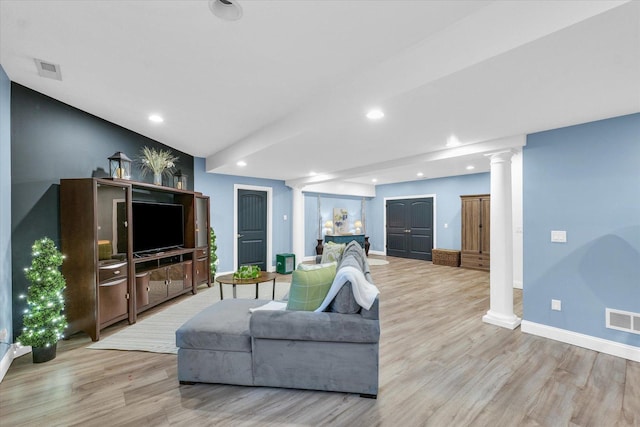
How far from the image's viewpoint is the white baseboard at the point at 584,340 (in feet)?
8.90

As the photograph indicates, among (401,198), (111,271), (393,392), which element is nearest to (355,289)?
(393,392)

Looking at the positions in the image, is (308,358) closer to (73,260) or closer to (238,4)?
(238,4)

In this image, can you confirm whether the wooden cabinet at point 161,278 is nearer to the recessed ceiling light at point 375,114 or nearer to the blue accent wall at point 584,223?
the recessed ceiling light at point 375,114

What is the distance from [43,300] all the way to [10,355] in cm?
59

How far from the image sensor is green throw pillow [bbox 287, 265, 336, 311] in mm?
2281

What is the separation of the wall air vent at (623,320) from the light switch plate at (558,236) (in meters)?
0.74

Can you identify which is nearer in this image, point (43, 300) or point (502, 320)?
point (43, 300)

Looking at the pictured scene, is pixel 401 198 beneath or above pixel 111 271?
above

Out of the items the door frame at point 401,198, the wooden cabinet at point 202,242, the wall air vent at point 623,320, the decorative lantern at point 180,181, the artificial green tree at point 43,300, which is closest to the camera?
the artificial green tree at point 43,300

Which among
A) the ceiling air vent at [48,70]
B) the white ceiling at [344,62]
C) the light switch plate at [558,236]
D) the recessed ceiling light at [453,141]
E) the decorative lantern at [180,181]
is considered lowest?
the light switch plate at [558,236]

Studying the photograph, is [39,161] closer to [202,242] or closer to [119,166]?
[119,166]

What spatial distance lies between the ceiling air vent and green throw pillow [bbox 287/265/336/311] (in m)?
2.66

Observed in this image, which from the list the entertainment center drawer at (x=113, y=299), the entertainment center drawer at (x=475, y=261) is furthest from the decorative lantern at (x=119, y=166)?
the entertainment center drawer at (x=475, y=261)

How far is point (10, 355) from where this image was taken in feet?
8.57
